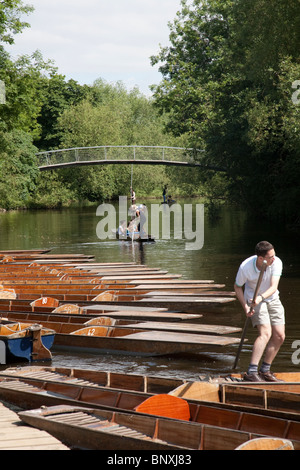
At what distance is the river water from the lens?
9812 mm

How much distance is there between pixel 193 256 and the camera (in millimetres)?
22766

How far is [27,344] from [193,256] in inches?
526

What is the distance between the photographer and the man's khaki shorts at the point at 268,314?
7344mm

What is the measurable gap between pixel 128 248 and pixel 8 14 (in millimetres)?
11596

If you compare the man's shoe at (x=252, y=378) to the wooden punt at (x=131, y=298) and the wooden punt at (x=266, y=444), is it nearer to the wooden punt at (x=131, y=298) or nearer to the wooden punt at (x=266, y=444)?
the wooden punt at (x=266, y=444)

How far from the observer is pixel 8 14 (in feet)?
92.6

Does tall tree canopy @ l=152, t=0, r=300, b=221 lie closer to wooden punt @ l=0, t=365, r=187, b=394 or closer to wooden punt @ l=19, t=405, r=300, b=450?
wooden punt @ l=0, t=365, r=187, b=394

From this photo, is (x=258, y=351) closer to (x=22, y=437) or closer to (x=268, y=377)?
(x=268, y=377)

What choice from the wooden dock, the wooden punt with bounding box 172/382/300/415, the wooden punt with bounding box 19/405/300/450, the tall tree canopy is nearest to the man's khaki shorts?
the wooden punt with bounding box 172/382/300/415

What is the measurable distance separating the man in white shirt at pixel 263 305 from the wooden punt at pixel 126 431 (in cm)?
164

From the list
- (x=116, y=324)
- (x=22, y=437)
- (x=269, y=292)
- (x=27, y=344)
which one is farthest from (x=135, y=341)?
(x=22, y=437)

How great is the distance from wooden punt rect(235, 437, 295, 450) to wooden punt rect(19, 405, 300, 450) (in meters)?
0.25

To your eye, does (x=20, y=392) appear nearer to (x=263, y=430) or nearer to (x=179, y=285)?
(x=263, y=430)

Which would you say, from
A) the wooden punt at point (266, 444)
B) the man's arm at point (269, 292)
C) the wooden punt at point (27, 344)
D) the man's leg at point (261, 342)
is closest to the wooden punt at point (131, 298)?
the wooden punt at point (27, 344)
